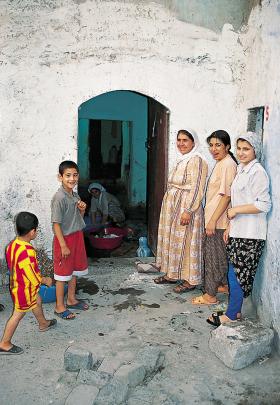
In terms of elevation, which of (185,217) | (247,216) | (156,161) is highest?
(156,161)

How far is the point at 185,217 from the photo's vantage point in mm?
4316

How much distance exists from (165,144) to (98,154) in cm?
725

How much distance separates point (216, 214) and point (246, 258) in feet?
2.06

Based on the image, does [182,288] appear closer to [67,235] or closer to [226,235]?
[226,235]

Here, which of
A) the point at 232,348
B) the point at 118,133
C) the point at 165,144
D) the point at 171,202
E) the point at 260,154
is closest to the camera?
the point at 232,348

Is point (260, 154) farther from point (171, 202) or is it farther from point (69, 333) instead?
point (69, 333)

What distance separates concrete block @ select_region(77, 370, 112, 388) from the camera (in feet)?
9.37

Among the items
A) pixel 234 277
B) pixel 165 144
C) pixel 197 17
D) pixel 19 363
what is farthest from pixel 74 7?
pixel 19 363

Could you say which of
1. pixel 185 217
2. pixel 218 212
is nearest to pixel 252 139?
pixel 218 212

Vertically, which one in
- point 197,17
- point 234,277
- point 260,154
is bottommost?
point 234,277

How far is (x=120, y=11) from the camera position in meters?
4.73

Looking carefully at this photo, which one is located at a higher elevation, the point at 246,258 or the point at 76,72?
the point at 76,72

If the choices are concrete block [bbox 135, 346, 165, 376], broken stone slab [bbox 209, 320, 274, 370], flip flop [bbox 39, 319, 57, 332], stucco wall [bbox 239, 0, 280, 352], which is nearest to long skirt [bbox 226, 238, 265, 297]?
stucco wall [bbox 239, 0, 280, 352]

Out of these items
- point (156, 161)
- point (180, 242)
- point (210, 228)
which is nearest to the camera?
point (210, 228)
